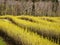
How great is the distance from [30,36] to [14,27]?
208 millimetres

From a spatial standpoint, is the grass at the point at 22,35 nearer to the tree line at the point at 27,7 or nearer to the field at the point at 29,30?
the field at the point at 29,30

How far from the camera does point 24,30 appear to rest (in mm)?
1528

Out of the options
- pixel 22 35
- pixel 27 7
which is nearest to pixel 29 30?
pixel 22 35

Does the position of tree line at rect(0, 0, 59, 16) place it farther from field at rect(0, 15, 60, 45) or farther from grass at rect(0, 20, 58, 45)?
grass at rect(0, 20, 58, 45)

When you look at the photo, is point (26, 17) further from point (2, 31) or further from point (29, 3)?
point (2, 31)

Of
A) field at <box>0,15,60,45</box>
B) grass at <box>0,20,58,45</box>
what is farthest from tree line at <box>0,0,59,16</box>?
grass at <box>0,20,58,45</box>

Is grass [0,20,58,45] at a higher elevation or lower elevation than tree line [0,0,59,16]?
lower

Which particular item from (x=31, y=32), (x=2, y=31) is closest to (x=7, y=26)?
(x=2, y=31)

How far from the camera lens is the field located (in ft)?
4.57

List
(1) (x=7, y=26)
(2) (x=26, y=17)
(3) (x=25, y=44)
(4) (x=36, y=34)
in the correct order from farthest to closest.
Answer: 1. (2) (x=26, y=17)
2. (1) (x=7, y=26)
3. (4) (x=36, y=34)
4. (3) (x=25, y=44)

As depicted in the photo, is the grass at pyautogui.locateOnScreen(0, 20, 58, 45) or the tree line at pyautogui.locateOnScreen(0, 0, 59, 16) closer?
the grass at pyautogui.locateOnScreen(0, 20, 58, 45)

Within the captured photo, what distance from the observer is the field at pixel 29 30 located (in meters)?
1.39

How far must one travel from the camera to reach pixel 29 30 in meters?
1.54

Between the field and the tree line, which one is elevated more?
the tree line
